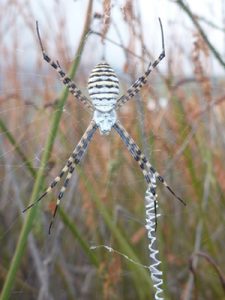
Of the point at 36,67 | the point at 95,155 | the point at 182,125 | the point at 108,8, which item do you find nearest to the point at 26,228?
the point at 108,8

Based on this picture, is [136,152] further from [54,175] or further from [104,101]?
[104,101]

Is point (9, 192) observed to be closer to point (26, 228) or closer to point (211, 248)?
point (211, 248)

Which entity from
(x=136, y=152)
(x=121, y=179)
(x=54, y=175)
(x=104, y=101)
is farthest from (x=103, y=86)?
(x=121, y=179)

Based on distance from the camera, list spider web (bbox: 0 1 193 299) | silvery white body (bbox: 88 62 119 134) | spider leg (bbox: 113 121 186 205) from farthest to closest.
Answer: spider web (bbox: 0 1 193 299) < spider leg (bbox: 113 121 186 205) < silvery white body (bbox: 88 62 119 134)

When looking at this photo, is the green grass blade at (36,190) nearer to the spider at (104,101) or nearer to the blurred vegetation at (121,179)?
the spider at (104,101)

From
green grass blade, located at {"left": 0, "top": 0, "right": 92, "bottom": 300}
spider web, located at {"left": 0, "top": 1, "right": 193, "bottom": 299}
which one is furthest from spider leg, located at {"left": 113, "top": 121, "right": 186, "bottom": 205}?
green grass blade, located at {"left": 0, "top": 0, "right": 92, "bottom": 300}

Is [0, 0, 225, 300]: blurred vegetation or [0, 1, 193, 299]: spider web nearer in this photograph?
[0, 0, 225, 300]: blurred vegetation

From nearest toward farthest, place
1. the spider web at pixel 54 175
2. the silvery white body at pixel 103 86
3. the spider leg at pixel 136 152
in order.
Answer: the silvery white body at pixel 103 86 → the spider leg at pixel 136 152 → the spider web at pixel 54 175

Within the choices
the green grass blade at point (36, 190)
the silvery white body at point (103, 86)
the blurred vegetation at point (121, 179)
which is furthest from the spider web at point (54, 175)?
the silvery white body at point (103, 86)

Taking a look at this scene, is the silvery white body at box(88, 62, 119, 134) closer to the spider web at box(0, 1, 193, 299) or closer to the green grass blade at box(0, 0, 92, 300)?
the green grass blade at box(0, 0, 92, 300)
